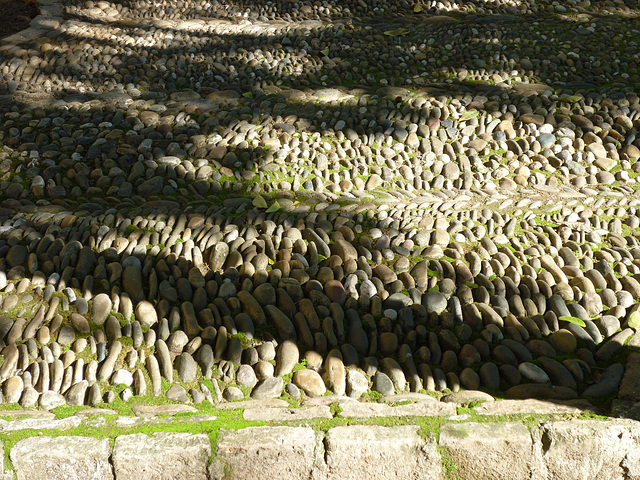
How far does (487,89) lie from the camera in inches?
173

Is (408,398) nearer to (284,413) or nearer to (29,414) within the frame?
(284,413)

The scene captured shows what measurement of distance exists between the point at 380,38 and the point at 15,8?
134 inches

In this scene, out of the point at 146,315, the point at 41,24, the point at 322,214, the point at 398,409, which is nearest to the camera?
the point at 398,409

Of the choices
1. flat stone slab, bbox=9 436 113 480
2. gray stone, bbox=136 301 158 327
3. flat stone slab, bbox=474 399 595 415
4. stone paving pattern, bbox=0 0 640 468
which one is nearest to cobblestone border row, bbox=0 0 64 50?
stone paving pattern, bbox=0 0 640 468

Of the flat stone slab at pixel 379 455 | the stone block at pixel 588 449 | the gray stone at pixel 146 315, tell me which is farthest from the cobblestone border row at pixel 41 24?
the stone block at pixel 588 449

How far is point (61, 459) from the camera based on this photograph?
6.63 feet

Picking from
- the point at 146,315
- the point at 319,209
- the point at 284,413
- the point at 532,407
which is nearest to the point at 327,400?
the point at 284,413

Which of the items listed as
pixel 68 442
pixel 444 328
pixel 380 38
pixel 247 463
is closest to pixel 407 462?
pixel 247 463

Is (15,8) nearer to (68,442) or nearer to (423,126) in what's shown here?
(423,126)

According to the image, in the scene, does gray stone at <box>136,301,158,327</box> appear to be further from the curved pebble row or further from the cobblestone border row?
the cobblestone border row

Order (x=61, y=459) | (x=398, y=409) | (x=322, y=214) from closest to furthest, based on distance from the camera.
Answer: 1. (x=61, y=459)
2. (x=398, y=409)
3. (x=322, y=214)

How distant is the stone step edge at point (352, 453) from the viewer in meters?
2.04

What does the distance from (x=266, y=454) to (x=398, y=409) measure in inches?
20.3

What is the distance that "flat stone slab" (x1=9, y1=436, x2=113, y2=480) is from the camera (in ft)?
6.64
